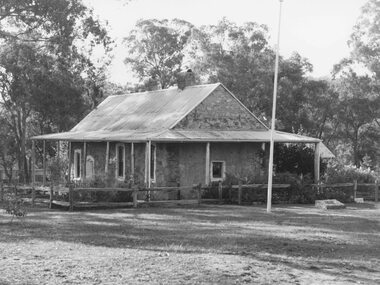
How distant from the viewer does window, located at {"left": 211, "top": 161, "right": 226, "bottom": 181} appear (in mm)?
29047

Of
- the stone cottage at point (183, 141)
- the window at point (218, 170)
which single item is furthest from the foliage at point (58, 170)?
the window at point (218, 170)

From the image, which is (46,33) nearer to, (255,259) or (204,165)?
(204,165)

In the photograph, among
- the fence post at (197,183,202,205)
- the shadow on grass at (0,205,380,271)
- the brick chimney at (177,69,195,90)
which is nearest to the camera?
the shadow on grass at (0,205,380,271)

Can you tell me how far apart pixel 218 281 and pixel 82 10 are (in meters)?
19.7

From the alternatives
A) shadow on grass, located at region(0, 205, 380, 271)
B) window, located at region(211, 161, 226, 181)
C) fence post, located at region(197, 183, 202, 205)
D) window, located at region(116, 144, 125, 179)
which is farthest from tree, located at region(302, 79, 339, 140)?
shadow on grass, located at region(0, 205, 380, 271)

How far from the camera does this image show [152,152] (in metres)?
27.9

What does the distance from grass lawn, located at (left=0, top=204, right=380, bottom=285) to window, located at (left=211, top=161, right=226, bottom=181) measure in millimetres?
7407

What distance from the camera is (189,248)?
42.3ft

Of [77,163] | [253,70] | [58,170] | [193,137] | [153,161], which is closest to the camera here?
[193,137]

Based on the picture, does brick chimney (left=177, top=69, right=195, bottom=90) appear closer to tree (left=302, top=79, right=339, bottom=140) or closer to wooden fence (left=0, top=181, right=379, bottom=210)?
wooden fence (left=0, top=181, right=379, bottom=210)

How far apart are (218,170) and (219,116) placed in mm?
2596

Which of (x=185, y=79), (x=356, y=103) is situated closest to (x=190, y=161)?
(x=185, y=79)

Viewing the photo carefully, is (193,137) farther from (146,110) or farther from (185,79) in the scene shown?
(185,79)

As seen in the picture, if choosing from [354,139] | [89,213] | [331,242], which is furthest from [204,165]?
[354,139]
